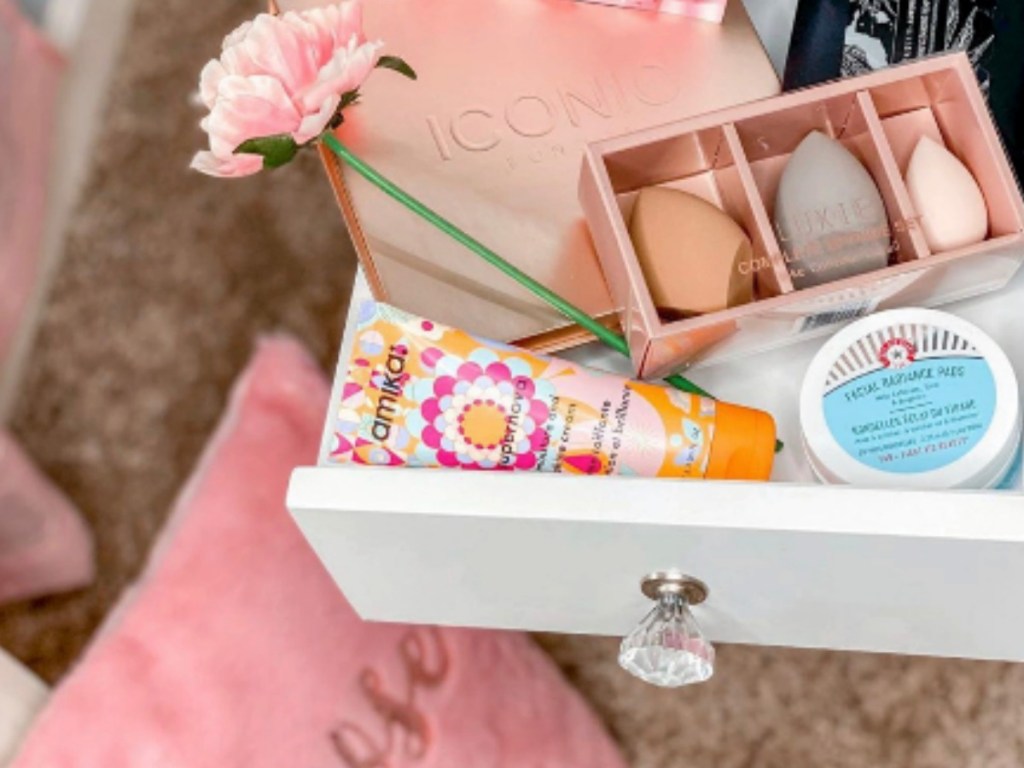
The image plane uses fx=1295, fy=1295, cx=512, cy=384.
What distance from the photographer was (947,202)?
1.96ft

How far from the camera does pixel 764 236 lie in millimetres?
598

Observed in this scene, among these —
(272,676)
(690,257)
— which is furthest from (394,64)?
(272,676)

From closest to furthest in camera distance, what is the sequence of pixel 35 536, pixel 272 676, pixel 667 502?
pixel 667 502 → pixel 272 676 → pixel 35 536

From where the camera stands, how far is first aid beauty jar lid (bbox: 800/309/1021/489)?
59 centimetres

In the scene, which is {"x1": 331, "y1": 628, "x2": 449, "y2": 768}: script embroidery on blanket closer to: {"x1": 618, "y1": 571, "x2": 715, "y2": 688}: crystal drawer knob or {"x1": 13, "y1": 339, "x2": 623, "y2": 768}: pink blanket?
{"x1": 13, "y1": 339, "x2": 623, "y2": 768}: pink blanket

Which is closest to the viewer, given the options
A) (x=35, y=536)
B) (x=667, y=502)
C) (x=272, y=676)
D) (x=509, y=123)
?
(x=667, y=502)

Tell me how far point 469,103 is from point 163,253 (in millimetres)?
522

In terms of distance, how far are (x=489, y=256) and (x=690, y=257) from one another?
0.10 meters

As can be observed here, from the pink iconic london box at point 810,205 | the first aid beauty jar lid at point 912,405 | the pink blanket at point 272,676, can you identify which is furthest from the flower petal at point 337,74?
the pink blanket at point 272,676

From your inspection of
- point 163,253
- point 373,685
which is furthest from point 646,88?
point 163,253

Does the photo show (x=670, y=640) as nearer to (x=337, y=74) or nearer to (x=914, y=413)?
(x=914, y=413)

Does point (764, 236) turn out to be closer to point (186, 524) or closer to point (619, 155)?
point (619, 155)

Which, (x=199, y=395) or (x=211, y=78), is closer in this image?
(x=211, y=78)

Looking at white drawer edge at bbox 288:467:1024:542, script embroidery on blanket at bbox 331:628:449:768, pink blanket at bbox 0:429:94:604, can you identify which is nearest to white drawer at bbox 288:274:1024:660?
white drawer edge at bbox 288:467:1024:542
